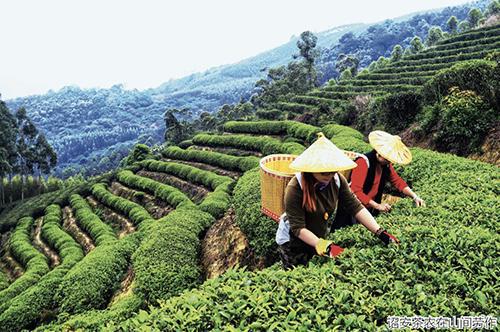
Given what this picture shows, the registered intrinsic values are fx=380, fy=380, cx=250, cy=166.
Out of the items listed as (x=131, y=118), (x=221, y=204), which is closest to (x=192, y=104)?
(x=131, y=118)

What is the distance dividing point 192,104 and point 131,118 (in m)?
28.3

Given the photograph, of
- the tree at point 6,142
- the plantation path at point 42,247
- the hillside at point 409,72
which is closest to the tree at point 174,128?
the hillside at point 409,72

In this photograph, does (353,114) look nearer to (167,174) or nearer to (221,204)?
(221,204)

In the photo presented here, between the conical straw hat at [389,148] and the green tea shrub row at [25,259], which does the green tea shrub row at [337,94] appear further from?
the conical straw hat at [389,148]

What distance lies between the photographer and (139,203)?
72.2 feet

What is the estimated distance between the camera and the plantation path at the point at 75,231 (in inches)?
731

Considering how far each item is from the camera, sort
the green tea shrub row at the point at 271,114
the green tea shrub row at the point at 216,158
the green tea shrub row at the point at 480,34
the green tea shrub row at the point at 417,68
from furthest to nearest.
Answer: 1. the green tea shrub row at the point at 271,114
2. the green tea shrub row at the point at 480,34
3. the green tea shrub row at the point at 417,68
4. the green tea shrub row at the point at 216,158

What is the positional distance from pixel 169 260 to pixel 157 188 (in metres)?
12.4

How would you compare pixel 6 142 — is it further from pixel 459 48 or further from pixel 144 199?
pixel 459 48

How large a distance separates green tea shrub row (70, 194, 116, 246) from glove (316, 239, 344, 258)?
1446 centimetres

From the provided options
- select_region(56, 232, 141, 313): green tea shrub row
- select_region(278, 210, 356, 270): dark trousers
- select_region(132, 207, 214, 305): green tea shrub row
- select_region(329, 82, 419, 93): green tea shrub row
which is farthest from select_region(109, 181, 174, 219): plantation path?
select_region(329, 82, 419, 93): green tea shrub row

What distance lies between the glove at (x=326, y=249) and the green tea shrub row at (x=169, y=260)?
5.00m

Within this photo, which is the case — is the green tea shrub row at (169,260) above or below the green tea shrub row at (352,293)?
below

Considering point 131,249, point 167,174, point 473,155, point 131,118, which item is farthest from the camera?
point 131,118
